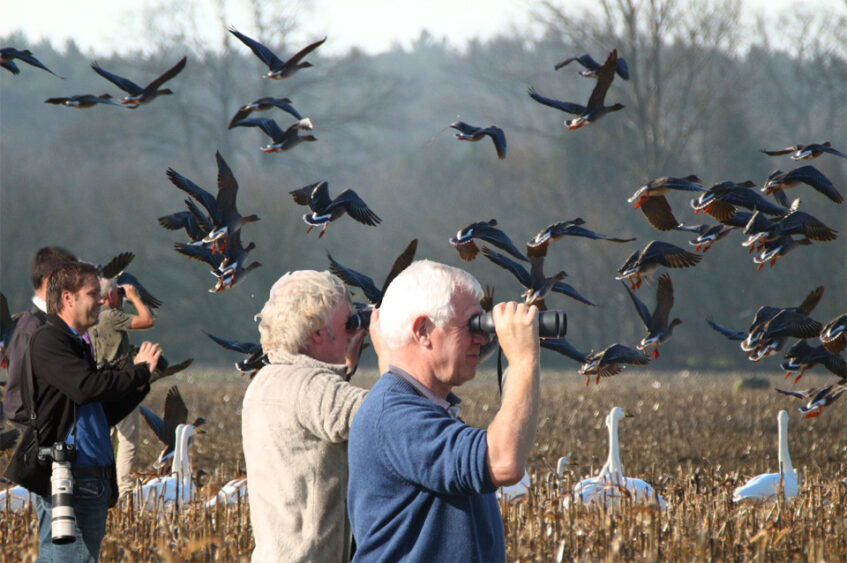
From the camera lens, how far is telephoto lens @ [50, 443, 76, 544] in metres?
4.03

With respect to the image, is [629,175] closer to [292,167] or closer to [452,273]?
[292,167]

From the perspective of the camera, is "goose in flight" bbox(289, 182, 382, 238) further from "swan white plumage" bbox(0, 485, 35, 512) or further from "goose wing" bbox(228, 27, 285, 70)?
"swan white plumage" bbox(0, 485, 35, 512)

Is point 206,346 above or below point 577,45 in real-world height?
below

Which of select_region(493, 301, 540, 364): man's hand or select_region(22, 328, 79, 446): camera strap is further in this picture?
select_region(22, 328, 79, 446): camera strap

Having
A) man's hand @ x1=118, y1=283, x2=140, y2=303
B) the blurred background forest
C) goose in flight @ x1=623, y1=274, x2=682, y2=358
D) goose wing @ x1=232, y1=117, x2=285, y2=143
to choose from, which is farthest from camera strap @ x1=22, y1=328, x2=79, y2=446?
the blurred background forest

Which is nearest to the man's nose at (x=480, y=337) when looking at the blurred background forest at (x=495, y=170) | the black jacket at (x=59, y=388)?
the black jacket at (x=59, y=388)

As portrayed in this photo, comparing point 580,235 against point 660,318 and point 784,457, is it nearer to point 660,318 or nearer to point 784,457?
point 660,318

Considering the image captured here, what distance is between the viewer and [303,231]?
112 ft

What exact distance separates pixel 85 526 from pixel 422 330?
2.05m

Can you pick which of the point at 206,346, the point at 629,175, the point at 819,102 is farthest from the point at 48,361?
the point at 819,102

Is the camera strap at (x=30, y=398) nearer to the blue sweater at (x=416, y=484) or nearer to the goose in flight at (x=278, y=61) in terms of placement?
the blue sweater at (x=416, y=484)

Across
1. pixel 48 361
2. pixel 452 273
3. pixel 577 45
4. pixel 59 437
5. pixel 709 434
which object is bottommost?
pixel 709 434

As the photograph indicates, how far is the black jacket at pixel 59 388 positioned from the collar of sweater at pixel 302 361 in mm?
876

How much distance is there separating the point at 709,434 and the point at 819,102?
40.3 metres
